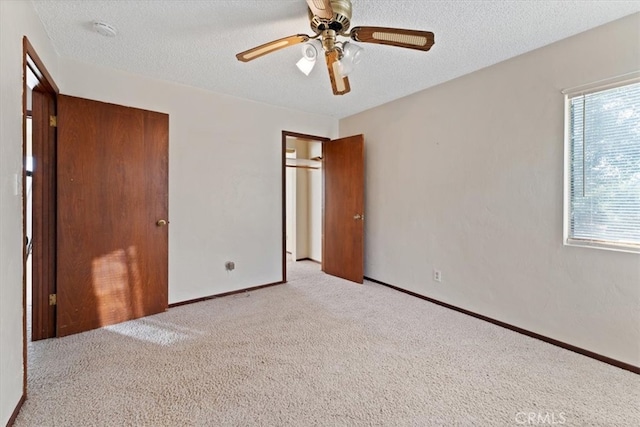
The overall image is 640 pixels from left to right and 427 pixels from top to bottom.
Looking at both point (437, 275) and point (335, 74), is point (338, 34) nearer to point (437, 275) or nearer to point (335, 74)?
point (335, 74)

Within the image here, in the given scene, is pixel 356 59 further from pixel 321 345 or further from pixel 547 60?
pixel 321 345

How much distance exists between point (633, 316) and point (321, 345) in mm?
2138

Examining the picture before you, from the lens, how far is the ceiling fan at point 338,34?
155 centimetres

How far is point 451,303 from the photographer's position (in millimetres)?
3049

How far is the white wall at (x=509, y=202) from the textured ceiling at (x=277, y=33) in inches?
8.0

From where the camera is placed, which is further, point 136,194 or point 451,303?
point 451,303

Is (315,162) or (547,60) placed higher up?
(547,60)

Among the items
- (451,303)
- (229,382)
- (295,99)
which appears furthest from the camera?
(295,99)

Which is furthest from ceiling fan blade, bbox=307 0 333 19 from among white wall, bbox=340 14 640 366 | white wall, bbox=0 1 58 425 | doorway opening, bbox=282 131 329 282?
doorway opening, bbox=282 131 329 282

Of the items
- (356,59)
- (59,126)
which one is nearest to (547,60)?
(356,59)

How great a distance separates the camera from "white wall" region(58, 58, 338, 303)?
2854mm

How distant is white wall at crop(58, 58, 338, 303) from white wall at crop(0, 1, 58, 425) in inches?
43.2

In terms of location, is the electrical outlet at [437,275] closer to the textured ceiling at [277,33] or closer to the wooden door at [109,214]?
the textured ceiling at [277,33]

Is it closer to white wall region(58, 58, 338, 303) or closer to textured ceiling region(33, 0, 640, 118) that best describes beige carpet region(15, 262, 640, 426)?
white wall region(58, 58, 338, 303)
